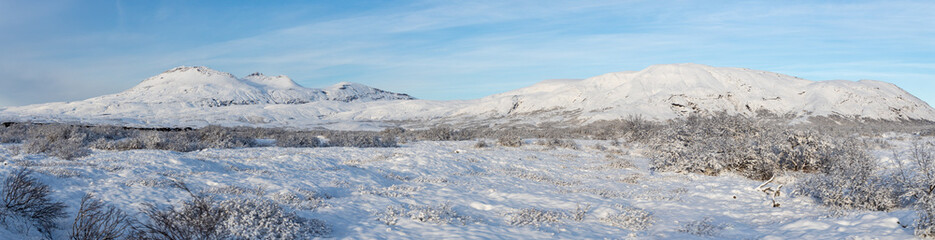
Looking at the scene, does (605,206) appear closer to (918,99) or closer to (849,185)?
(849,185)

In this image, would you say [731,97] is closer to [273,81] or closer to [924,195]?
[924,195]

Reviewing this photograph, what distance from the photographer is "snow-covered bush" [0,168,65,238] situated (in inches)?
234

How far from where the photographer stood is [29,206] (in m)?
6.00

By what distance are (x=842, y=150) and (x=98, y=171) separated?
60.7 ft

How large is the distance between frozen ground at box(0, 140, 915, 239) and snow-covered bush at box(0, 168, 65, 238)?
0.17 metres

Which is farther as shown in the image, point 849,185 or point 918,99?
point 918,99

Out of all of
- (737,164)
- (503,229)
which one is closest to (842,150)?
(737,164)

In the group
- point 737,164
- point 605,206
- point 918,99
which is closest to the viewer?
point 605,206

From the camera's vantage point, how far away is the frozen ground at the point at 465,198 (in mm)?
7688

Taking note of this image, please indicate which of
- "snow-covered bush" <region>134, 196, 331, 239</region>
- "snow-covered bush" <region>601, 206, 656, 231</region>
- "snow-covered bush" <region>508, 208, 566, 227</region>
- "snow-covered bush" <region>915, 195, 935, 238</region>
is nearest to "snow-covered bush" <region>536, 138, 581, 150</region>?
"snow-covered bush" <region>601, 206, 656, 231</region>

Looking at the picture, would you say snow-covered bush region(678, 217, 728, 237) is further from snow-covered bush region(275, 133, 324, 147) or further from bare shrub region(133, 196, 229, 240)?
snow-covered bush region(275, 133, 324, 147)

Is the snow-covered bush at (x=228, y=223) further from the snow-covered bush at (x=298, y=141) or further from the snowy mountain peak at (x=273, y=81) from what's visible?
the snowy mountain peak at (x=273, y=81)

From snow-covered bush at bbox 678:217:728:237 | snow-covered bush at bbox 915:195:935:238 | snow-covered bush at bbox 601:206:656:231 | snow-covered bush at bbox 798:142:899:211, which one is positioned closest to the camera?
snow-covered bush at bbox 915:195:935:238

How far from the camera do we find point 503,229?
7.87 m
